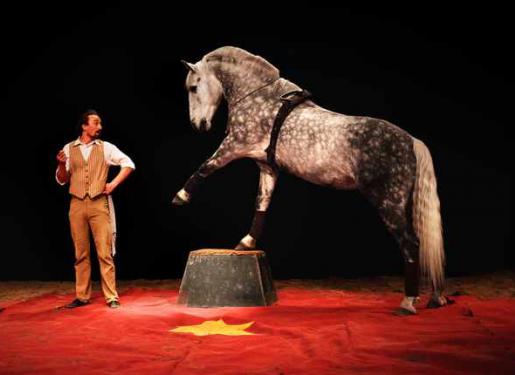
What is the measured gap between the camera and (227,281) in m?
3.77

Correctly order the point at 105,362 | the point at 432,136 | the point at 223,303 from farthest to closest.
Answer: the point at 432,136 < the point at 223,303 < the point at 105,362

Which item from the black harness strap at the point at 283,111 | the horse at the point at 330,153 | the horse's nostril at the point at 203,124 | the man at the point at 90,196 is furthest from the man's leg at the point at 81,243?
the black harness strap at the point at 283,111

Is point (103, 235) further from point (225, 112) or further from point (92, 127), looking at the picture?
point (225, 112)

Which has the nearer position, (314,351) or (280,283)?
(314,351)

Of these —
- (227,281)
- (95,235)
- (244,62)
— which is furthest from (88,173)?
(244,62)

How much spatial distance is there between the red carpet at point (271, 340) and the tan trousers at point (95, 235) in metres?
0.18

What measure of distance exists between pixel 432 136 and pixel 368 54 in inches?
38.0

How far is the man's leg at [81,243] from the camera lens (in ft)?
12.9

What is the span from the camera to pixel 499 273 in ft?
16.7

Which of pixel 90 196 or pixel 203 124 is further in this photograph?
pixel 203 124

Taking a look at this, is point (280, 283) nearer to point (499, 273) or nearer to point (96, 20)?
point (499, 273)

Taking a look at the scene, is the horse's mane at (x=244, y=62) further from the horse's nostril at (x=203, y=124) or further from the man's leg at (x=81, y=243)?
the man's leg at (x=81, y=243)

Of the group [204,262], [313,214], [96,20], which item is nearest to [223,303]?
[204,262]

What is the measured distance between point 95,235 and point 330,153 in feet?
5.87
